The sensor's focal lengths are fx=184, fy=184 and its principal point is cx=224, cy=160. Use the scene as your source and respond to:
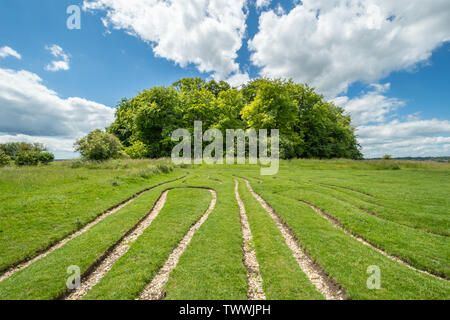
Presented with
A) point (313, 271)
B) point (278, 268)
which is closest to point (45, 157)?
point (278, 268)

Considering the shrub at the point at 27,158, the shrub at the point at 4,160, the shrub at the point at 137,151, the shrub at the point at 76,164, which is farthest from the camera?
the shrub at the point at 137,151

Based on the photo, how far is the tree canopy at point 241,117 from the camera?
47438mm

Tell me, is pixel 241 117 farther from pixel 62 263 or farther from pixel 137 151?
pixel 62 263

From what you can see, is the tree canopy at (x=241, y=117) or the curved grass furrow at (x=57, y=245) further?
the tree canopy at (x=241, y=117)

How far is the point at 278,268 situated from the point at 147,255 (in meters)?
5.27

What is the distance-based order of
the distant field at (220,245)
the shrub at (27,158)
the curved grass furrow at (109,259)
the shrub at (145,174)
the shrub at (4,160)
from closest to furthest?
the distant field at (220,245)
the curved grass furrow at (109,259)
the shrub at (145,174)
the shrub at (4,160)
the shrub at (27,158)

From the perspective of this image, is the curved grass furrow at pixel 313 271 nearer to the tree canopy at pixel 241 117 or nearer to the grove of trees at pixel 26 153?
the tree canopy at pixel 241 117

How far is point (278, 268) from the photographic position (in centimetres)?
686

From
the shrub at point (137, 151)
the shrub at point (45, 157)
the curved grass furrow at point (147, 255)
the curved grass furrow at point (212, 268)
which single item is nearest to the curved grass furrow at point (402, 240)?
the curved grass furrow at point (212, 268)

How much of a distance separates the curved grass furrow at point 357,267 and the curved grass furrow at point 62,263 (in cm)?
900

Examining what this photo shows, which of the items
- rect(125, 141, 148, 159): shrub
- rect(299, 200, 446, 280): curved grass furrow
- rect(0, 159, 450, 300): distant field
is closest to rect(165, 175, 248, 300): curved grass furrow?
rect(0, 159, 450, 300): distant field

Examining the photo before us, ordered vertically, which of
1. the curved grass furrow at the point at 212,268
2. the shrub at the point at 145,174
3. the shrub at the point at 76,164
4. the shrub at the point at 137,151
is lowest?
the curved grass furrow at the point at 212,268
